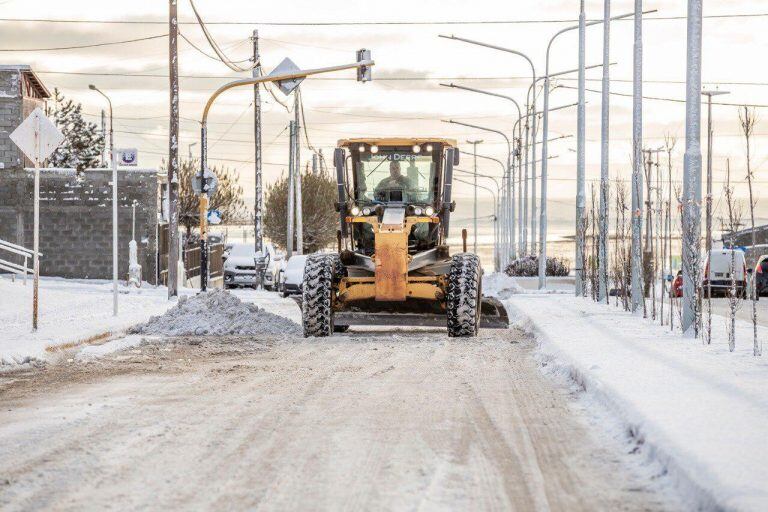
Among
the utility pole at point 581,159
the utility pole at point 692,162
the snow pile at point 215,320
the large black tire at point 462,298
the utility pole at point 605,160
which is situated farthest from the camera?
the utility pole at point 581,159

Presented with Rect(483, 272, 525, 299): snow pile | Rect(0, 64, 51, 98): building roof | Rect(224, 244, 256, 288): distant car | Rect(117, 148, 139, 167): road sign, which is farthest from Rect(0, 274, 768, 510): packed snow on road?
Rect(0, 64, 51, 98): building roof

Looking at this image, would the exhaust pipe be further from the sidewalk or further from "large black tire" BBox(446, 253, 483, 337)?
the sidewalk

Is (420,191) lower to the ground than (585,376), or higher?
higher

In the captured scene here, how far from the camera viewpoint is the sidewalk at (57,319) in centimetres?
1738

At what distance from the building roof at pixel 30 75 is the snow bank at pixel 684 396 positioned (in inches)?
1639

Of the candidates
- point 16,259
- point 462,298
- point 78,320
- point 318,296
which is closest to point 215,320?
point 78,320

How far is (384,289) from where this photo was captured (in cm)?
1994

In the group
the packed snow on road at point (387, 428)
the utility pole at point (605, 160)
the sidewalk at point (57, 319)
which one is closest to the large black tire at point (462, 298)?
the packed snow on road at point (387, 428)

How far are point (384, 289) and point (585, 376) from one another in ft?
23.3

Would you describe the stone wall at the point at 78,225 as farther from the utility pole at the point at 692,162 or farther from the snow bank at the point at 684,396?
the utility pole at the point at 692,162

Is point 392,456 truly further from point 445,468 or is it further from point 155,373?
point 155,373

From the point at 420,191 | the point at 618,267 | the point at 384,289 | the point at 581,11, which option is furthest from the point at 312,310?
the point at 581,11

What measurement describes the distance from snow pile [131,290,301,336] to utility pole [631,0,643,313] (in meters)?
7.17

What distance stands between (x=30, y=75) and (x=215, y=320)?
131 ft
